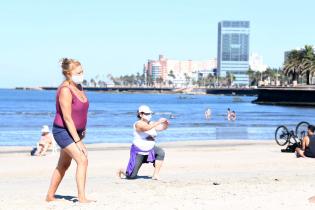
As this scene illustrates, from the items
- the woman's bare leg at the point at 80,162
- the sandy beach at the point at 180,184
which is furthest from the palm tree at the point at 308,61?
the woman's bare leg at the point at 80,162

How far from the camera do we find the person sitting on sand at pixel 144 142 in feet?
37.4

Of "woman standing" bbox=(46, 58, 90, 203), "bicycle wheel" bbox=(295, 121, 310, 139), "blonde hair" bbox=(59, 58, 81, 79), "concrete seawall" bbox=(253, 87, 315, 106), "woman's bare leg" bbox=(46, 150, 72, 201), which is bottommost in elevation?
"concrete seawall" bbox=(253, 87, 315, 106)

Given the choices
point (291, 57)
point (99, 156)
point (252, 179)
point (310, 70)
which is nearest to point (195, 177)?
point (252, 179)

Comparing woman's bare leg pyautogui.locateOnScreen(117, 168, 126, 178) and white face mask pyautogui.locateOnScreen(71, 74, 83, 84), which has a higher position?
white face mask pyautogui.locateOnScreen(71, 74, 83, 84)

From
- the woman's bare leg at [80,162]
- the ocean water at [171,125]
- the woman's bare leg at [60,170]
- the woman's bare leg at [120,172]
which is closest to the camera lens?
the woman's bare leg at [80,162]

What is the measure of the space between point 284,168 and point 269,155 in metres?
4.08

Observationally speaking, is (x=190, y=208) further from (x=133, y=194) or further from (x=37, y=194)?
(x=37, y=194)

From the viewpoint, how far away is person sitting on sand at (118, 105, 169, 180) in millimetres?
11398

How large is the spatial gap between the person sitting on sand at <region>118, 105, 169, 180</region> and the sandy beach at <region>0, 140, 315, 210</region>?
0.27m

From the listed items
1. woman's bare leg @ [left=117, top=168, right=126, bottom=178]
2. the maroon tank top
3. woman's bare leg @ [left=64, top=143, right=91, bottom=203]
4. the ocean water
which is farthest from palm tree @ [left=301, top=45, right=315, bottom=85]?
the maroon tank top

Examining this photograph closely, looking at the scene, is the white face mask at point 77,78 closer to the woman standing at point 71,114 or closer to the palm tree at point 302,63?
the woman standing at point 71,114

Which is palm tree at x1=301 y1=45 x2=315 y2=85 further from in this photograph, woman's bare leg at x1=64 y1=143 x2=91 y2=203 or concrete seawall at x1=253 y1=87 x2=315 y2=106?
woman's bare leg at x1=64 y1=143 x2=91 y2=203

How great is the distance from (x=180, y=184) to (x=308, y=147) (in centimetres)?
676

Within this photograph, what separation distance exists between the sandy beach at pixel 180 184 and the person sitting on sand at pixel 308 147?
1.32ft
